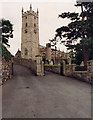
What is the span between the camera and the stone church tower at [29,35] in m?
33.9

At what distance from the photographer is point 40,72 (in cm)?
1227

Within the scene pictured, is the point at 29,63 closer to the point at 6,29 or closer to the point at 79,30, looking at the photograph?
the point at 6,29

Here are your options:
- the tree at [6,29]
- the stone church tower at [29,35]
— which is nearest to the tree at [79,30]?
the tree at [6,29]

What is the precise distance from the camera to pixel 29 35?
34.5m

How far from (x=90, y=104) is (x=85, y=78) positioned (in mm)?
6391

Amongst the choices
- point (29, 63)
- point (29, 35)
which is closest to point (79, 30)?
point (29, 63)

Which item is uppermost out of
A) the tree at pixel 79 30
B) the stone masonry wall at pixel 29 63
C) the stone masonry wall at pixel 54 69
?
the tree at pixel 79 30

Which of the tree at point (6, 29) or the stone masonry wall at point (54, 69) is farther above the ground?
the tree at point (6, 29)

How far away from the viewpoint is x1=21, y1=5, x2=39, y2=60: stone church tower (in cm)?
3391

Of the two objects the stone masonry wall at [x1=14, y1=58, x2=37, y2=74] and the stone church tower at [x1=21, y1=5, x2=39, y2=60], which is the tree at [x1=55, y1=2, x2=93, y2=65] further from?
the stone church tower at [x1=21, y1=5, x2=39, y2=60]

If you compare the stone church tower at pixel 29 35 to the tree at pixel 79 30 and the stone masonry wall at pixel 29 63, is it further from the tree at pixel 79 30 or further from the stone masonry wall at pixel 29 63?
the tree at pixel 79 30

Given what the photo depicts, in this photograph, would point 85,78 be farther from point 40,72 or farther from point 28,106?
point 28,106

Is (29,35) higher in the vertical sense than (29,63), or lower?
higher

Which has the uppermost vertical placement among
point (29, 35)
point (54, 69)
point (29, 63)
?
point (29, 35)
